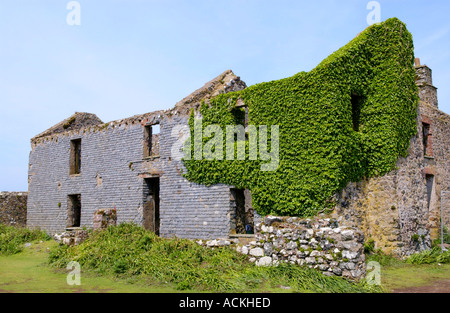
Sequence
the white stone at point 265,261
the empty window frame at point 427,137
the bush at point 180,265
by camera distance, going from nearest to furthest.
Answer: the bush at point 180,265 < the white stone at point 265,261 < the empty window frame at point 427,137

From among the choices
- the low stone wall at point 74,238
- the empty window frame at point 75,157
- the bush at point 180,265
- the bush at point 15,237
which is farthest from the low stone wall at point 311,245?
the bush at point 15,237

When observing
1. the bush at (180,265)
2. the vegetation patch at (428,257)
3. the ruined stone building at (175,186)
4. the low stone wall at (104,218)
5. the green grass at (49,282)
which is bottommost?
the green grass at (49,282)

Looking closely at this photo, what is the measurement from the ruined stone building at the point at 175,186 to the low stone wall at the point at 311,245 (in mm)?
1744

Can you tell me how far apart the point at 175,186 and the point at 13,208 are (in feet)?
40.9

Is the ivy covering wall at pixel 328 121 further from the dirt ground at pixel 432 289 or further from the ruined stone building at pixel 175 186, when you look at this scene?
the dirt ground at pixel 432 289

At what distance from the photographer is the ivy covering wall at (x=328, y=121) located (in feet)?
38.0

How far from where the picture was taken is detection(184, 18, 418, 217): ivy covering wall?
1158cm

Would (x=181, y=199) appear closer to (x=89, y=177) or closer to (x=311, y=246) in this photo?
(x=89, y=177)

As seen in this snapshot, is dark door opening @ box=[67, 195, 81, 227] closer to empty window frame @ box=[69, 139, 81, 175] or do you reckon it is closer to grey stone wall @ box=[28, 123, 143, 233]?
grey stone wall @ box=[28, 123, 143, 233]

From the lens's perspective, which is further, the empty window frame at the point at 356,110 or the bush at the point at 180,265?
the empty window frame at the point at 356,110

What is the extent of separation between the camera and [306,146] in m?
11.7

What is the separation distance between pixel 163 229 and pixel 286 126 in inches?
247

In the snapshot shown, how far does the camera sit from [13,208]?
21688 millimetres

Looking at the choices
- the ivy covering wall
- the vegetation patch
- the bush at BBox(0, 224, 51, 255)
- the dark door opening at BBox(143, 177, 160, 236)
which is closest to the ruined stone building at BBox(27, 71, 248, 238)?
the dark door opening at BBox(143, 177, 160, 236)
